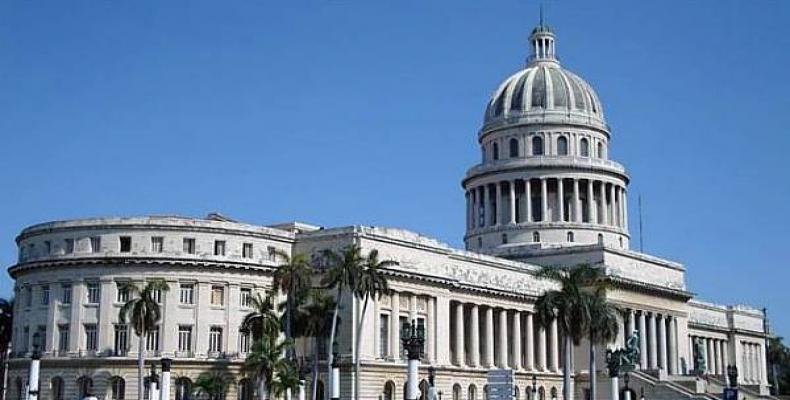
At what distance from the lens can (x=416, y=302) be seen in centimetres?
10338

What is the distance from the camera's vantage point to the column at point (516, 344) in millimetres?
118688

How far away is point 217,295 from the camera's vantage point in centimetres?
9512

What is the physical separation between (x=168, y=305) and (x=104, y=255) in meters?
6.68

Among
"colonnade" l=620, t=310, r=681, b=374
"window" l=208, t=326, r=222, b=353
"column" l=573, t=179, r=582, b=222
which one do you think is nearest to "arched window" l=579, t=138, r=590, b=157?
"column" l=573, t=179, r=582, b=222

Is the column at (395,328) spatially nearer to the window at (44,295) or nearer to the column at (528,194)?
the window at (44,295)

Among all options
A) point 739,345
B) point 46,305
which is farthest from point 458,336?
point 739,345

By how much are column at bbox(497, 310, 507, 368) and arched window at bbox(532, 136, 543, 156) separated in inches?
1164

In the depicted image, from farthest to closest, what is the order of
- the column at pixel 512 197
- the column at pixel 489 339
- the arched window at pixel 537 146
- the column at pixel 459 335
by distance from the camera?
the arched window at pixel 537 146 → the column at pixel 512 197 → the column at pixel 489 339 → the column at pixel 459 335

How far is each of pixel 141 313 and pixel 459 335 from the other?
111 ft

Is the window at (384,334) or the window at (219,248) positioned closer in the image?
the window at (219,248)

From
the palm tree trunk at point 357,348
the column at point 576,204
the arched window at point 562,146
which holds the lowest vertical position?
the palm tree trunk at point 357,348

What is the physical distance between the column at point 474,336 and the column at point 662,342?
30.5 m

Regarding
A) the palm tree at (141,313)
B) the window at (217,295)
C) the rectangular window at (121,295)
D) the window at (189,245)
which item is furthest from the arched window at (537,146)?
the rectangular window at (121,295)

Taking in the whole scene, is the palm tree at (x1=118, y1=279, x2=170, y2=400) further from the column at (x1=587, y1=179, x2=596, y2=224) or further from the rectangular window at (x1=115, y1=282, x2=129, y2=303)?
the column at (x1=587, y1=179, x2=596, y2=224)
